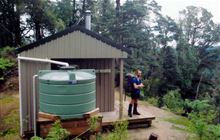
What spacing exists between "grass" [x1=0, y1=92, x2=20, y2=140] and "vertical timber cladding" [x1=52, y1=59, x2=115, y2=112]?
2.51 m

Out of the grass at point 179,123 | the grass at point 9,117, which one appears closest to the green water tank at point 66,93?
the grass at point 9,117

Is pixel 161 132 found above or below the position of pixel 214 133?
below

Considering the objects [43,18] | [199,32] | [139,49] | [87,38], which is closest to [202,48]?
[199,32]

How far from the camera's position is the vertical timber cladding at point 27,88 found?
257 inches

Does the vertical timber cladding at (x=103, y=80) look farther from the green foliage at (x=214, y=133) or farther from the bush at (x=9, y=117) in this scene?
the green foliage at (x=214, y=133)

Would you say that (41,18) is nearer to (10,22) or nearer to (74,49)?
(10,22)

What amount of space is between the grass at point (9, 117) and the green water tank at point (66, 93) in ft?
6.42

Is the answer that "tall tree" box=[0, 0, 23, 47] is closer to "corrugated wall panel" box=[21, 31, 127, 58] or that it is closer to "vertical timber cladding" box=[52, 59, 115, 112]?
"vertical timber cladding" box=[52, 59, 115, 112]

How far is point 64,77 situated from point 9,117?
3.99 metres

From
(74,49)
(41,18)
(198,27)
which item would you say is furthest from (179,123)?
(198,27)

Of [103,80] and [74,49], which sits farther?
[103,80]

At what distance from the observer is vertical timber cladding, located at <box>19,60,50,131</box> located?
652 cm

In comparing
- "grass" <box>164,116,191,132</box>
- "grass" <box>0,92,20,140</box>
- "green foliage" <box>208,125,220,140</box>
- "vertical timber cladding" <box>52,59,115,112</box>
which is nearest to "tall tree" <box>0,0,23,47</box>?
"grass" <box>0,92,20,140</box>

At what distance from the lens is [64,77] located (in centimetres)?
535
